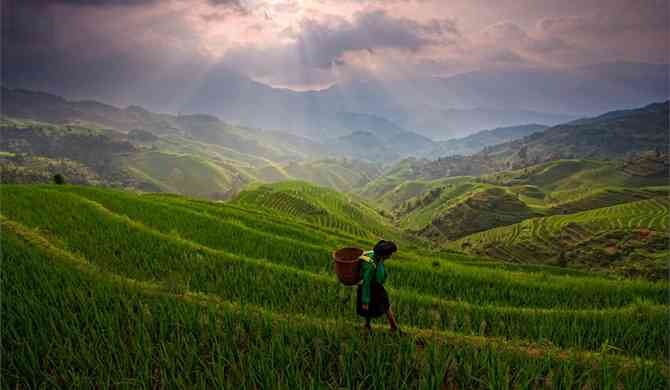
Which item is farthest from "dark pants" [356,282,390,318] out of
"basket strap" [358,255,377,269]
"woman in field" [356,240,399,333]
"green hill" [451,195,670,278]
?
"green hill" [451,195,670,278]

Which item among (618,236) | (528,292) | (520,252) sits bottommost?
(520,252)

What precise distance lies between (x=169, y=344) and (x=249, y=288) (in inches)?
172

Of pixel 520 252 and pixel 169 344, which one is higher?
pixel 169 344

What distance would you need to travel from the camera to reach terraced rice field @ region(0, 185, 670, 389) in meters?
3.47

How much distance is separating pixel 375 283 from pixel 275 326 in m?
1.95

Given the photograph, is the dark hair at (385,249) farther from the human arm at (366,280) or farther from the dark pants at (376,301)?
the dark pants at (376,301)

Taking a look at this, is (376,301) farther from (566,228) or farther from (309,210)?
(566,228)

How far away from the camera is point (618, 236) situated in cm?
6812

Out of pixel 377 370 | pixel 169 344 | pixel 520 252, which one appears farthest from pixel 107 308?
pixel 520 252

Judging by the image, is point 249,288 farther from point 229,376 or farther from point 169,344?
point 229,376

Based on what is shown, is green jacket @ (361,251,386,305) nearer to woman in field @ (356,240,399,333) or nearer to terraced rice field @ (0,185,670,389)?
woman in field @ (356,240,399,333)

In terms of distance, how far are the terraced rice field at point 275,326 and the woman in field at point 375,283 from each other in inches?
18.1

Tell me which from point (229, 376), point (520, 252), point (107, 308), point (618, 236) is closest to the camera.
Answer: point (229, 376)

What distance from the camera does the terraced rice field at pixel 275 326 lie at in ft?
11.4
